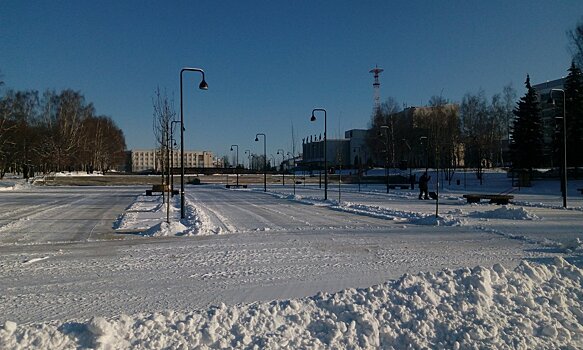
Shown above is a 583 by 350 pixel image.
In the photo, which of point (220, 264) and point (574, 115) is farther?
point (574, 115)

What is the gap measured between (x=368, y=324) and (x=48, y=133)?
70.1 meters

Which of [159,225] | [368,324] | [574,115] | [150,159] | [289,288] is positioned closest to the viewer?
[368,324]

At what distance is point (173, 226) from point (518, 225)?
12.2 meters

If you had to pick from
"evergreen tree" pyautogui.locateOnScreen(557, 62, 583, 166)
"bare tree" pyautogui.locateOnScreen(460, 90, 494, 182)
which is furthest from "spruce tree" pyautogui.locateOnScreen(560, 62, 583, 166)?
"bare tree" pyautogui.locateOnScreen(460, 90, 494, 182)

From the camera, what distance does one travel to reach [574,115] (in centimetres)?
4438

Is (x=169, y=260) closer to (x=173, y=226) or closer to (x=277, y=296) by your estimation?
(x=277, y=296)

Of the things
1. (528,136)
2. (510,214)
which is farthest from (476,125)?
(510,214)

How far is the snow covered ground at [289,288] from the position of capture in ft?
16.1

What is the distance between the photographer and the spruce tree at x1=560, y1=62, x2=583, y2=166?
43.9 m

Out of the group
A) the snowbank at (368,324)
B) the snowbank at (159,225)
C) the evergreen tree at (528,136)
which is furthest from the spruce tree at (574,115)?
the snowbank at (368,324)

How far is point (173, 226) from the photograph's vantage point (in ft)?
46.4

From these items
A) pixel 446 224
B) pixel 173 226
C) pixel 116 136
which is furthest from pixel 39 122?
pixel 446 224

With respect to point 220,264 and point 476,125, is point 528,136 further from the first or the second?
point 220,264

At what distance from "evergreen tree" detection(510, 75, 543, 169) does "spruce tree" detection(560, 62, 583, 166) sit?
3643mm
